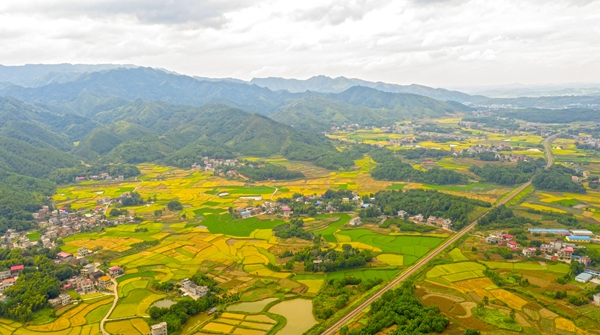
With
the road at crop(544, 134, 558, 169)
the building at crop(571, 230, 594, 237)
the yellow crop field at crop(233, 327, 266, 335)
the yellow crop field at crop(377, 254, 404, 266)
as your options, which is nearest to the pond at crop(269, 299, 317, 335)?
the yellow crop field at crop(233, 327, 266, 335)

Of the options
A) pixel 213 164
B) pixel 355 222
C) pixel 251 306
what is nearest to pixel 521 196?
pixel 355 222

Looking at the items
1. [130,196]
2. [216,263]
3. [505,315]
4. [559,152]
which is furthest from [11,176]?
[559,152]

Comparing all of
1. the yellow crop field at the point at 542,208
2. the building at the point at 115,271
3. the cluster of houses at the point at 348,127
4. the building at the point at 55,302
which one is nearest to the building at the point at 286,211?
the building at the point at 115,271

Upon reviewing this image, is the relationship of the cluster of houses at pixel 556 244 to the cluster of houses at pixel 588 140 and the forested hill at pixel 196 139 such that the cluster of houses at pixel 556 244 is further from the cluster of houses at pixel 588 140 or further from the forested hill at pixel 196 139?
the cluster of houses at pixel 588 140

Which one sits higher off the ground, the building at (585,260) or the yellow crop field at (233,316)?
the building at (585,260)

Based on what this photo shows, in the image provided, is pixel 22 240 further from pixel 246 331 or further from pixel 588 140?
pixel 588 140

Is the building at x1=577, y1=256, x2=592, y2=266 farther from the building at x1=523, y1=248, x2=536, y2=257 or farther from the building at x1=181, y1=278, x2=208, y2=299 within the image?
the building at x1=181, y1=278, x2=208, y2=299
